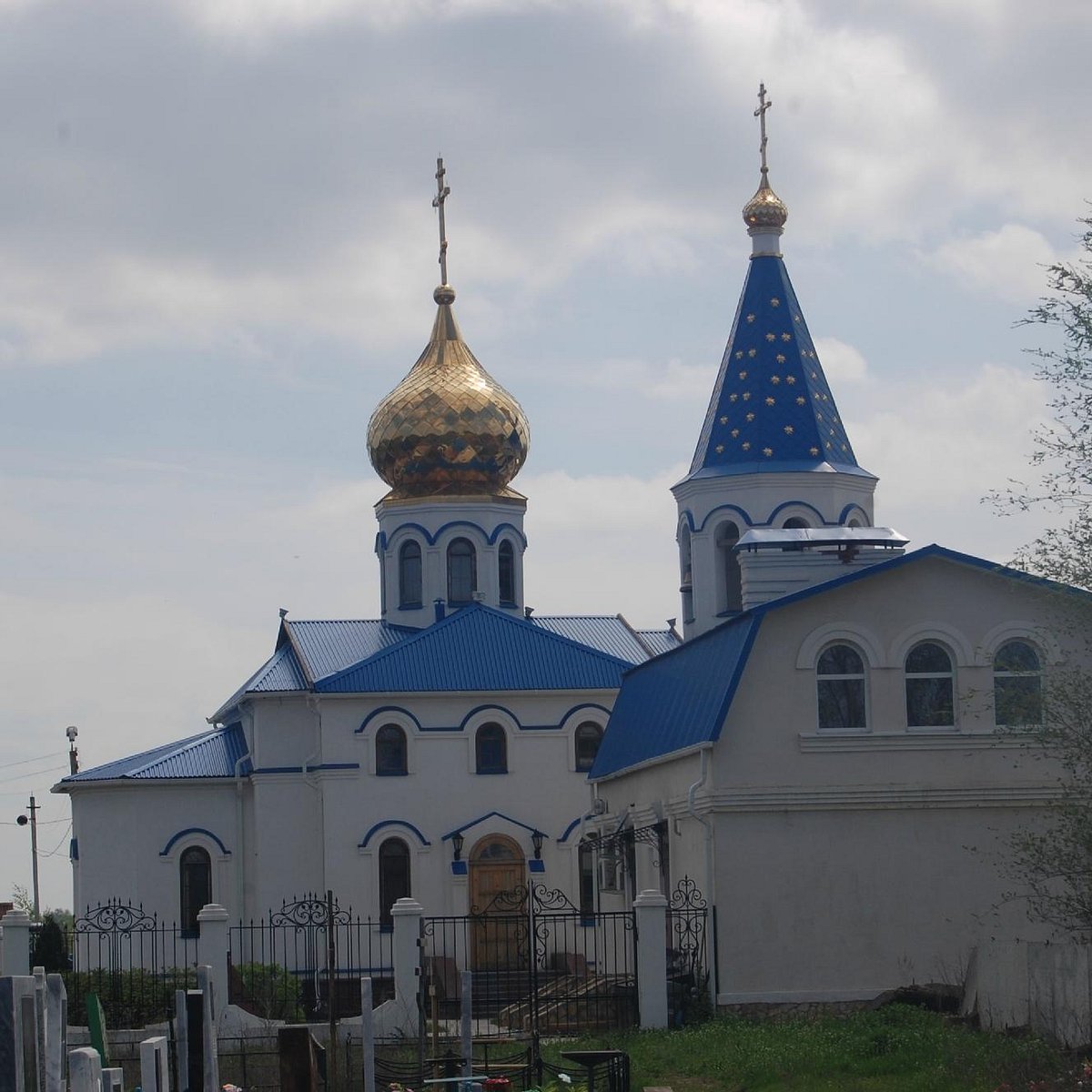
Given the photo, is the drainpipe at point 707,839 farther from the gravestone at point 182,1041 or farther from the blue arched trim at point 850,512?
the blue arched trim at point 850,512

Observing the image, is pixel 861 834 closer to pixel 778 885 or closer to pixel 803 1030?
pixel 778 885

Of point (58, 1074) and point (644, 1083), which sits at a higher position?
point (58, 1074)

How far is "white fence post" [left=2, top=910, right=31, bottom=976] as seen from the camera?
20.6 meters

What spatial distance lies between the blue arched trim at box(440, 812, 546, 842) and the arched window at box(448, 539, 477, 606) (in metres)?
4.86

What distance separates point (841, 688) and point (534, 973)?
4428mm

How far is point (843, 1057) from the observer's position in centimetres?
1505

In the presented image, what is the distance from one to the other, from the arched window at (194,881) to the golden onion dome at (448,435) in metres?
7.02

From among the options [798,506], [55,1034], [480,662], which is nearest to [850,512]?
[798,506]

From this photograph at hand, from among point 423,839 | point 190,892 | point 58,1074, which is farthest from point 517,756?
point 58,1074

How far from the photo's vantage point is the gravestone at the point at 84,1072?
9.74 m

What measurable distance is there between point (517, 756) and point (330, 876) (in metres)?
3.23

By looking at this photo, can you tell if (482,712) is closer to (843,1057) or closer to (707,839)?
(707,839)

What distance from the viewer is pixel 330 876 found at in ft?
92.9

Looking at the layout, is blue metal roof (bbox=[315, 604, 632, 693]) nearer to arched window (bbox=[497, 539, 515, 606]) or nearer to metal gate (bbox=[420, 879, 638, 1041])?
arched window (bbox=[497, 539, 515, 606])
